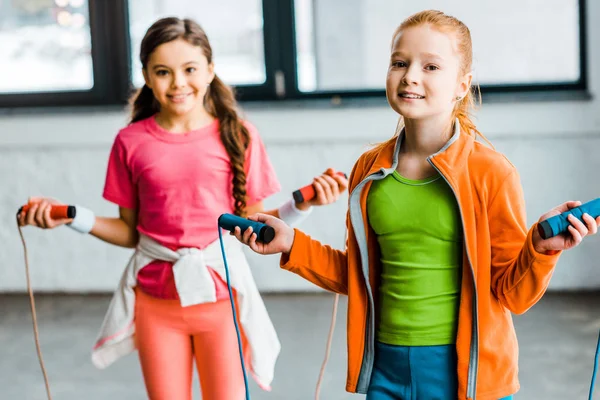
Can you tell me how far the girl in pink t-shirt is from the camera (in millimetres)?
1885

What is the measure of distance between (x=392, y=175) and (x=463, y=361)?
13.1 inches

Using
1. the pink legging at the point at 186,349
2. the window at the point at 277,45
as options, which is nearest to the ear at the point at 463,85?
the pink legging at the point at 186,349

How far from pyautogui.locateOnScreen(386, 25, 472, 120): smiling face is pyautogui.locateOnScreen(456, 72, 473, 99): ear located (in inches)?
1.7

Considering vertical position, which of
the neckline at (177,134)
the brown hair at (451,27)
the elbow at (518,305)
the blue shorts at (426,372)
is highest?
the brown hair at (451,27)

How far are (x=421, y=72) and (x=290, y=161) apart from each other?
2.78 metres

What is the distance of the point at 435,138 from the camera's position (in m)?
1.44

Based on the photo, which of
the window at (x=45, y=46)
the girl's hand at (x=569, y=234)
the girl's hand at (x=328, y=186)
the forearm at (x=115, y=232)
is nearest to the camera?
the girl's hand at (x=569, y=234)

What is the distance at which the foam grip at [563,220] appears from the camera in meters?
1.20

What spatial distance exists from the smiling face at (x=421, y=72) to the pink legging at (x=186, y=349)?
753 mm

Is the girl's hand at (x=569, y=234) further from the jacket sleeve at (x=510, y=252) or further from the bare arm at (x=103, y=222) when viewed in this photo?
the bare arm at (x=103, y=222)

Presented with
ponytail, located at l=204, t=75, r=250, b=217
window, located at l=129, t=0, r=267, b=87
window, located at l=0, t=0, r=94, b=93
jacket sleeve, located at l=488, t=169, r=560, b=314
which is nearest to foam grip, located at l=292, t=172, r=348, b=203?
ponytail, located at l=204, t=75, r=250, b=217

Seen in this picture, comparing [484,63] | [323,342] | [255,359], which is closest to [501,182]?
[255,359]

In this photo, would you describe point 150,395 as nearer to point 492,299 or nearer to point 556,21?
point 492,299

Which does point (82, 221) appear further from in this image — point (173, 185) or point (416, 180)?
point (416, 180)
